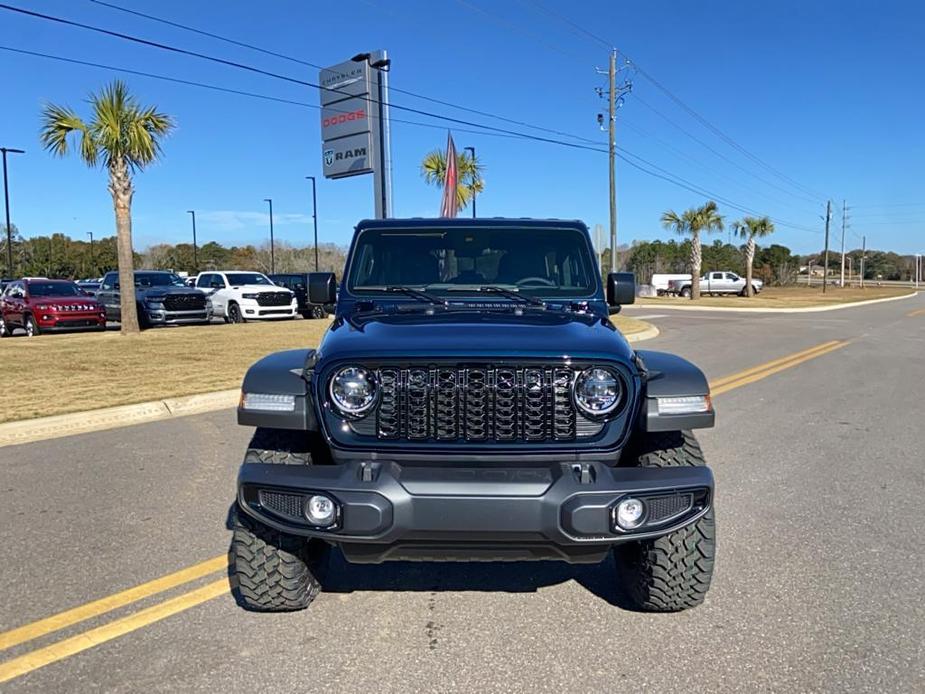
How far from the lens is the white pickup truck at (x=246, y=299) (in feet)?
81.2

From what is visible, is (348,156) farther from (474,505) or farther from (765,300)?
(765,300)

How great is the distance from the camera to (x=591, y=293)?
182 inches

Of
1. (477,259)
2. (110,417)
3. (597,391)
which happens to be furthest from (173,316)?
(597,391)

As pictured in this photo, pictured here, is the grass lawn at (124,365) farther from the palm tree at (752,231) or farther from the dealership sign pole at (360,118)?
the palm tree at (752,231)

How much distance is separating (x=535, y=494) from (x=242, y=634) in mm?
1507

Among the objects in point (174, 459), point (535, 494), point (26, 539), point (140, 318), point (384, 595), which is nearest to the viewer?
point (535, 494)

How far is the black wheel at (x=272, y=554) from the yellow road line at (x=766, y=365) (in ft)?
27.3

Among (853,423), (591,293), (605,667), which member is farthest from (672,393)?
(853,423)

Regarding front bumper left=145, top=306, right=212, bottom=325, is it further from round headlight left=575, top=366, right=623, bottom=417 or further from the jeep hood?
round headlight left=575, top=366, right=623, bottom=417

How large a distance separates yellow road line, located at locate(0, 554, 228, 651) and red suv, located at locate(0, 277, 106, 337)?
62.2 feet

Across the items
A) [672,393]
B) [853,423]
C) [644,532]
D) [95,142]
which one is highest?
[95,142]

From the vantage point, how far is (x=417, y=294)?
4.40 m

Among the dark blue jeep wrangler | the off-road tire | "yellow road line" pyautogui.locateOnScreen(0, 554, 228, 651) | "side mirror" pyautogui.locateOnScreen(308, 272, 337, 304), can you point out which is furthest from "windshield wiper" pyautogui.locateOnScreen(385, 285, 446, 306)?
"yellow road line" pyautogui.locateOnScreen(0, 554, 228, 651)

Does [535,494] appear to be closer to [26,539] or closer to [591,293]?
[591,293]
